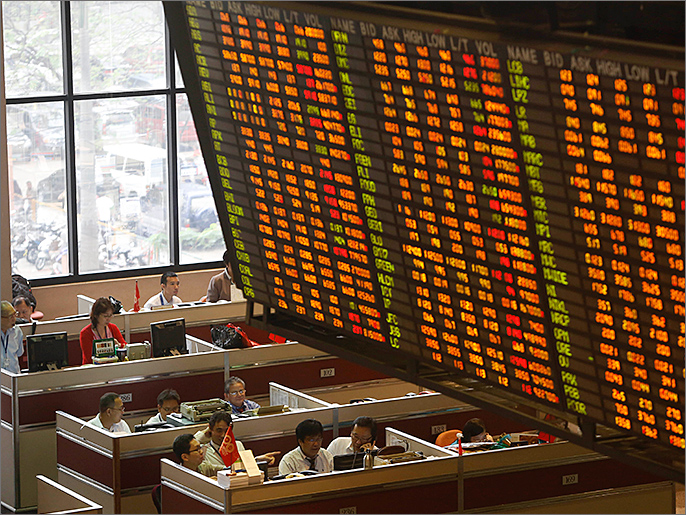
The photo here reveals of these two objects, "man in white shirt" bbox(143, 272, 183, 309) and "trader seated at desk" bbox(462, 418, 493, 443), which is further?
"man in white shirt" bbox(143, 272, 183, 309)

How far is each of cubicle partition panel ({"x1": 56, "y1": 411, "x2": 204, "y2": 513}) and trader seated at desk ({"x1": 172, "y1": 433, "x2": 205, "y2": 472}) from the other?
626mm

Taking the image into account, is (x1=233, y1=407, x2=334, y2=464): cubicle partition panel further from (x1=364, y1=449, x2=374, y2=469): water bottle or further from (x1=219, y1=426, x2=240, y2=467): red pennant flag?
(x1=219, y1=426, x2=240, y2=467): red pennant flag

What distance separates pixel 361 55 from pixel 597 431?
1.60 m

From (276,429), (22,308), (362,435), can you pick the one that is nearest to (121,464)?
(276,429)

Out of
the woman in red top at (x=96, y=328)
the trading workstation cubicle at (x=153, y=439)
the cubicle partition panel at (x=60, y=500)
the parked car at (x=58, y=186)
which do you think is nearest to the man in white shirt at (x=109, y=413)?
the trading workstation cubicle at (x=153, y=439)

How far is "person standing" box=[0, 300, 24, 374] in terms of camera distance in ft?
32.0

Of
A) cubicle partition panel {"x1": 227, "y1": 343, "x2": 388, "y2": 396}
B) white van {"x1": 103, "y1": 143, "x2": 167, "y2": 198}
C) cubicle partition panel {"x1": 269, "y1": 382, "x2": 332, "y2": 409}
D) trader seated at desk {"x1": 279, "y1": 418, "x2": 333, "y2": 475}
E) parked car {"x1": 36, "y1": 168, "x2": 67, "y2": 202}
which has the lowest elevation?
trader seated at desk {"x1": 279, "y1": 418, "x2": 333, "y2": 475}

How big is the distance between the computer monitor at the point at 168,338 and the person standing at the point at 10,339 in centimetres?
114

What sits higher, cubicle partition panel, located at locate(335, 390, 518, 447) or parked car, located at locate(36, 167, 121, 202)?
parked car, located at locate(36, 167, 121, 202)

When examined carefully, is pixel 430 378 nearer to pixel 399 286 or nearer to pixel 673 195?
pixel 399 286

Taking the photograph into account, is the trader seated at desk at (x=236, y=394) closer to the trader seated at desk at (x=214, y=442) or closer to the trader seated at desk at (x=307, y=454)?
the trader seated at desk at (x=214, y=442)

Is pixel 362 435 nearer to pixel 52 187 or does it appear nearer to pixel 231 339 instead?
pixel 231 339

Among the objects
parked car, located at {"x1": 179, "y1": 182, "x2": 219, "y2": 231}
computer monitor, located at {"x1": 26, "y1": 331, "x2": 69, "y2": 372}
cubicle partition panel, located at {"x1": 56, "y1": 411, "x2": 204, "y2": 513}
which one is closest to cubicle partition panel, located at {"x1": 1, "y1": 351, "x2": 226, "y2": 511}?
computer monitor, located at {"x1": 26, "y1": 331, "x2": 69, "y2": 372}

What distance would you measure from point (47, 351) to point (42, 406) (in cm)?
44
